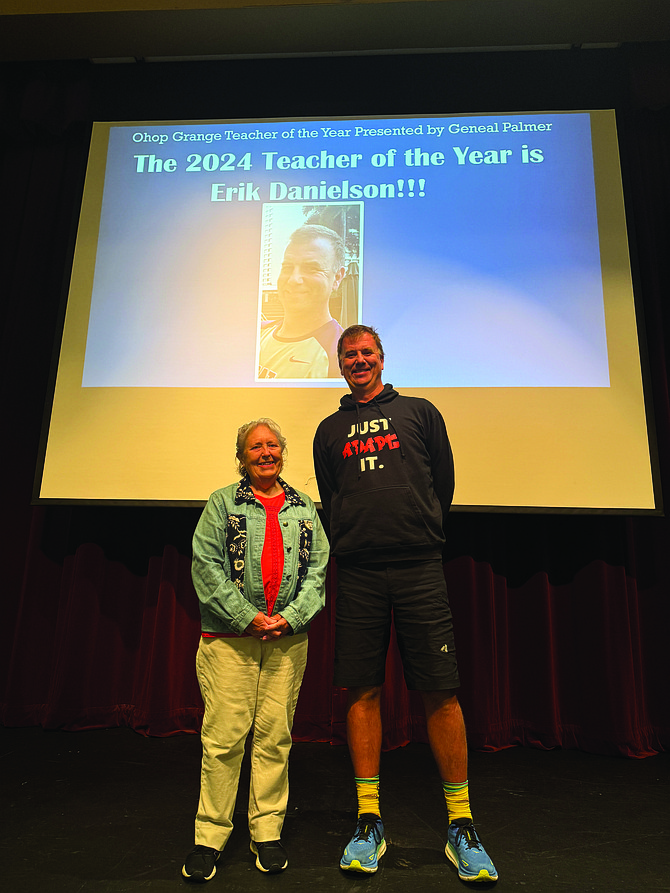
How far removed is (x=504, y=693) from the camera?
2756mm

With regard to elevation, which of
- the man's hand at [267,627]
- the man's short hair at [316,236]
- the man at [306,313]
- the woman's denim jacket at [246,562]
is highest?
the man's short hair at [316,236]

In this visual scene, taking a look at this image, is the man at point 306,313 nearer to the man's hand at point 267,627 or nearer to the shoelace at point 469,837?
the man's hand at point 267,627

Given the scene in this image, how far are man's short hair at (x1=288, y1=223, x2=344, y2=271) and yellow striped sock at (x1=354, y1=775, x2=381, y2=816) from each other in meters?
2.19

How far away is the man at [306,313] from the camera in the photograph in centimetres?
273

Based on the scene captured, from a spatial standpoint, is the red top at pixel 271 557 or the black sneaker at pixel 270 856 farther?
the red top at pixel 271 557

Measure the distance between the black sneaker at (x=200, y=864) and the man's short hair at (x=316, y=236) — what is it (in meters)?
2.37

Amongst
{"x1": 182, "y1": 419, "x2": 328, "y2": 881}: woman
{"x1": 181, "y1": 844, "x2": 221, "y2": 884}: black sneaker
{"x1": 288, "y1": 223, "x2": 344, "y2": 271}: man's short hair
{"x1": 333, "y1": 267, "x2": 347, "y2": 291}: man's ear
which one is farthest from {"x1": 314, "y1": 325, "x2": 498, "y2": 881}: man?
{"x1": 288, "y1": 223, "x2": 344, "y2": 271}: man's short hair

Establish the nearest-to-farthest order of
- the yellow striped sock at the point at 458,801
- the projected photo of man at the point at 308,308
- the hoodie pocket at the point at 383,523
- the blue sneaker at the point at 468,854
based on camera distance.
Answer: the blue sneaker at the point at 468,854 → the yellow striped sock at the point at 458,801 → the hoodie pocket at the point at 383,523 → the projected photo of man at the point at 308,308

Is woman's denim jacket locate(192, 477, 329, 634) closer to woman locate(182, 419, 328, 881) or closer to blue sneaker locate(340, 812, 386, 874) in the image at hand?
woman locate(182, 419, 328, 881)

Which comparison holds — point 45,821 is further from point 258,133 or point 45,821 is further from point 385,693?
point 258,133

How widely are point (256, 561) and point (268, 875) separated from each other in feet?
2.67

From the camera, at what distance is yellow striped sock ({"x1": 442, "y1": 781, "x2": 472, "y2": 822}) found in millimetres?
1615

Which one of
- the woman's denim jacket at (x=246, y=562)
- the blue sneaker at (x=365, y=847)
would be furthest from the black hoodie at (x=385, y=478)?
the blue sneaker at (x=365, y=847)

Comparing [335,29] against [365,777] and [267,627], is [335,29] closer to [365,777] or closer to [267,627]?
[267,627]
